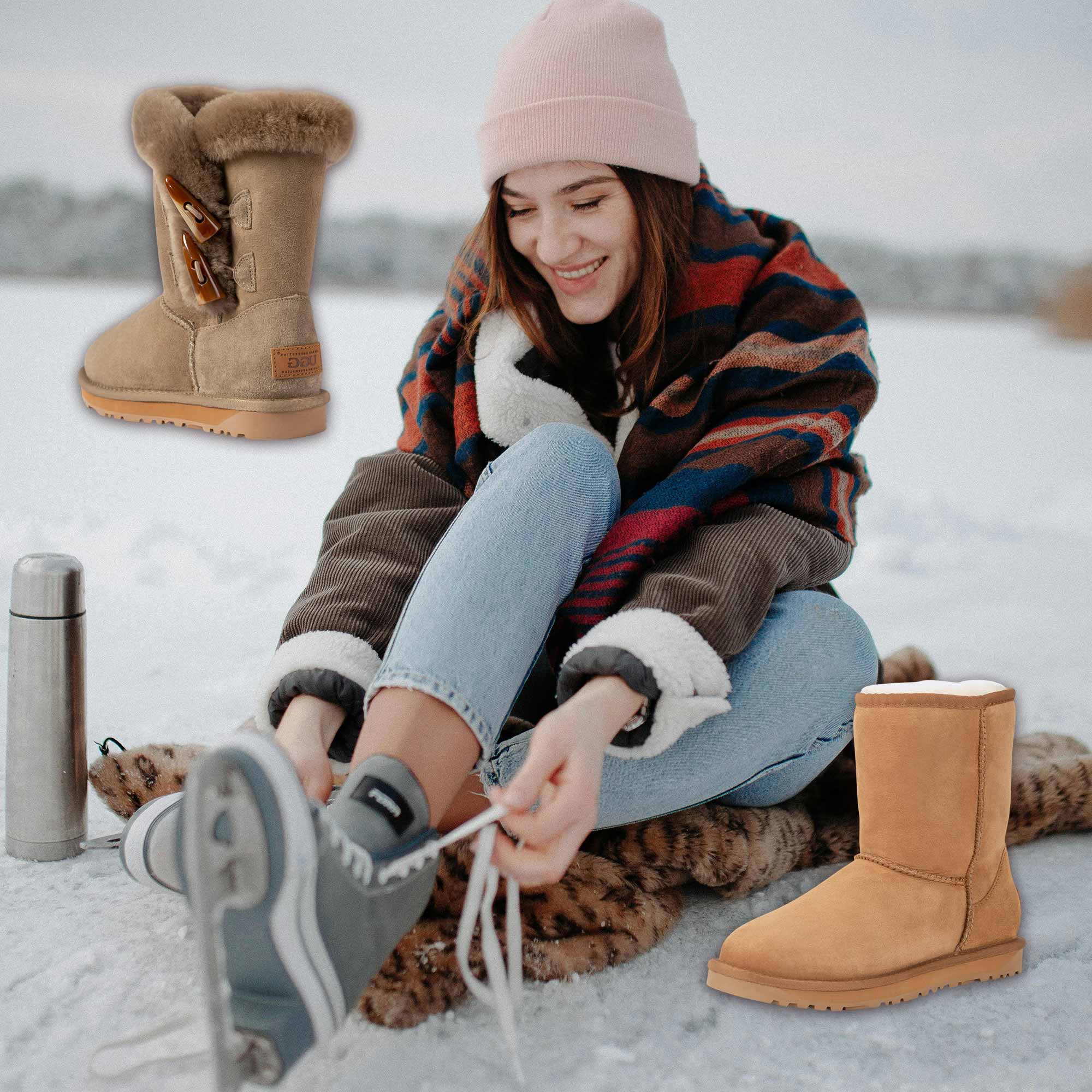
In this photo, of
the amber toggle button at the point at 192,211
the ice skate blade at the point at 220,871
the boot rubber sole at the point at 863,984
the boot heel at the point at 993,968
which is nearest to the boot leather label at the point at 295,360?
the amber toggle button at the point at 192,211

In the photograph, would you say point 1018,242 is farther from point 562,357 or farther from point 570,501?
point 570,501

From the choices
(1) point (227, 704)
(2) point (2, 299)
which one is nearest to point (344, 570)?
(1) point (227, 704)

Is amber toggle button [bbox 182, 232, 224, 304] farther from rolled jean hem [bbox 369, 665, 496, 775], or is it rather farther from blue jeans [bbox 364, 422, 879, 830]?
rolled jean hem [bbox 369, 665, 496, 775]

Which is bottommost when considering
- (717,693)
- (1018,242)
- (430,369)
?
(717,693)

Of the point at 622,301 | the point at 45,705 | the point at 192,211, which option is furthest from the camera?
the point at 622,301

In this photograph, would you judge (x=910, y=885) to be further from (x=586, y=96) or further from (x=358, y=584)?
(x=586, y=96)

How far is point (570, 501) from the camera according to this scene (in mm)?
893

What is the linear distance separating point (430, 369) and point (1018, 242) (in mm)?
3019

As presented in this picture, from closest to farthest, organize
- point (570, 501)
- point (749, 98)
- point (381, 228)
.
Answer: point (570, 501), point (381, 228), point (749, 98)

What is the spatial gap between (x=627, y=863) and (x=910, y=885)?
0.23 metres

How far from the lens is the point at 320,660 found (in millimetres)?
869

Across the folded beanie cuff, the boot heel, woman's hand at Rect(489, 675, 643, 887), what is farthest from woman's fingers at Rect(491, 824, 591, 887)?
the folded beanie cuff

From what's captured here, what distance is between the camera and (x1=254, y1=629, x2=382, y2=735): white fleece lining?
0.87m

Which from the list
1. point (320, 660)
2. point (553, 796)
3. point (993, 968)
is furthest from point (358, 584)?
point (993, 968)
